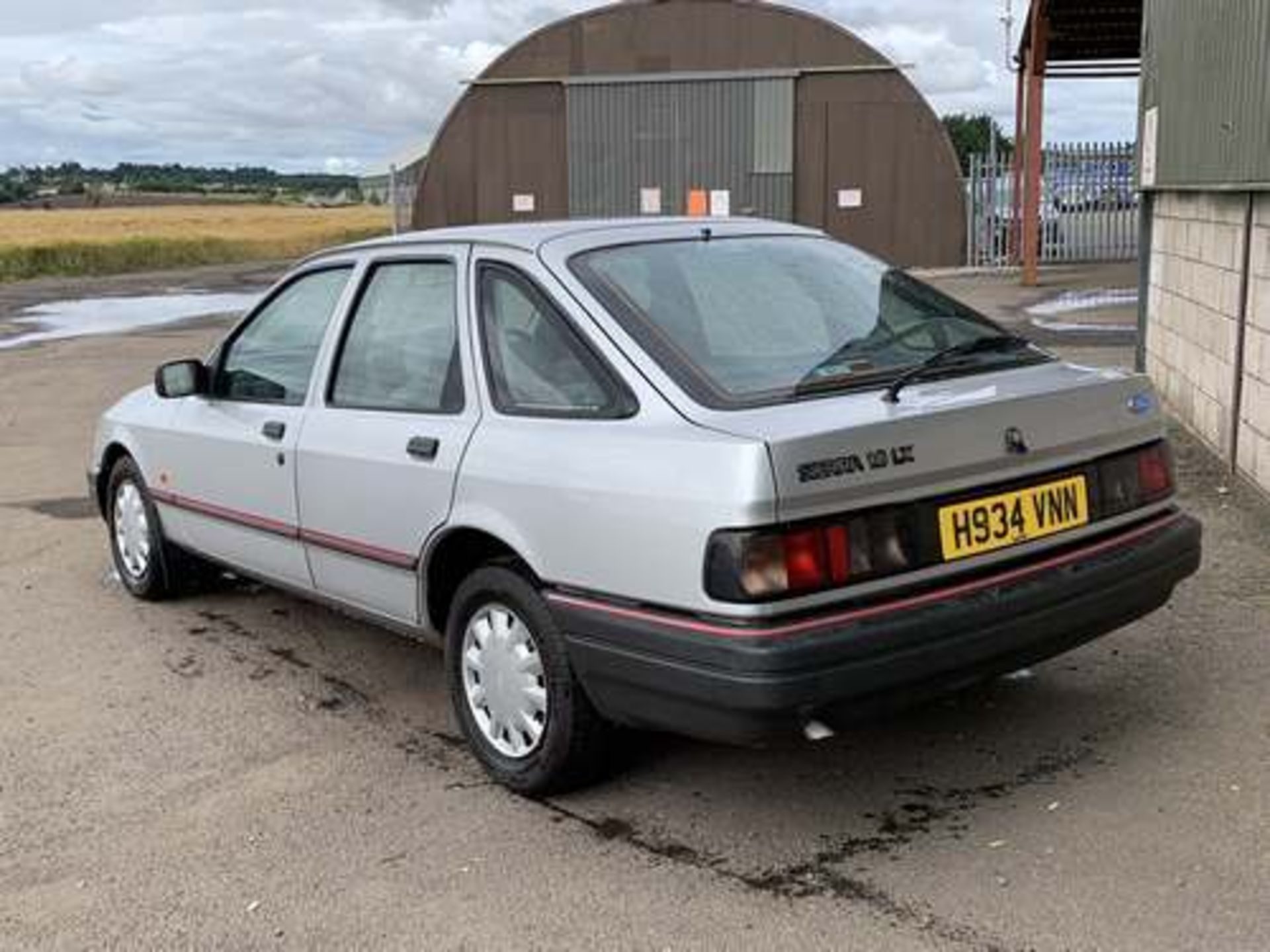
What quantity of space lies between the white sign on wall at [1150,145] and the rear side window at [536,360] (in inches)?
289

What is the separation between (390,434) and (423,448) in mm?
239

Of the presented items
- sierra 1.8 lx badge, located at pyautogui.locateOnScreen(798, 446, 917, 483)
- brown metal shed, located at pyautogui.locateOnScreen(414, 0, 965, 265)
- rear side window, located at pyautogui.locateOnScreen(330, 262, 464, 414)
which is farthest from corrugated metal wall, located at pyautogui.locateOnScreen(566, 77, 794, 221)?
sierra 1.8 lx badge, located at pyautogui.locateOnScreen(798, 446, 917, 483)

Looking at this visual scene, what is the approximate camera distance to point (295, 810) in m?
4.18

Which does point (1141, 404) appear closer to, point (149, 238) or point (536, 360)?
point (536, 360)

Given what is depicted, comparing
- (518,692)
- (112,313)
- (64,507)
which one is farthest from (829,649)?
(112,313)

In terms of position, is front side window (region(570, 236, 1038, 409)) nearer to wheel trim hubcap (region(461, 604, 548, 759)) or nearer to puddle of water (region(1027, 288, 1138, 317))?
wheel trim hubcap (region(461, 604, 548, 759))

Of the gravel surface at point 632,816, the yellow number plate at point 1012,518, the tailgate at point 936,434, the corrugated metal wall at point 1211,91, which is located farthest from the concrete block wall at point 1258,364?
the yellow number plate at point 1012,518

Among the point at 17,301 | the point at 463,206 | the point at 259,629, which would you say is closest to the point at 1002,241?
the point at 463,206

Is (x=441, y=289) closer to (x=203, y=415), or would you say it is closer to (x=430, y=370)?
(x=430, y=370)

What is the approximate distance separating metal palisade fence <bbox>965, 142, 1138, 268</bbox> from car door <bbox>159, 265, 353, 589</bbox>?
78.4 ft

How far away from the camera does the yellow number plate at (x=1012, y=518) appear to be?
3.75 metres

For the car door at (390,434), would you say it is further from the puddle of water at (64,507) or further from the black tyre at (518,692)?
the puddle of water at (64,507)

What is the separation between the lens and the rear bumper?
3.45 m

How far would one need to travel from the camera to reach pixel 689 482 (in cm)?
353
